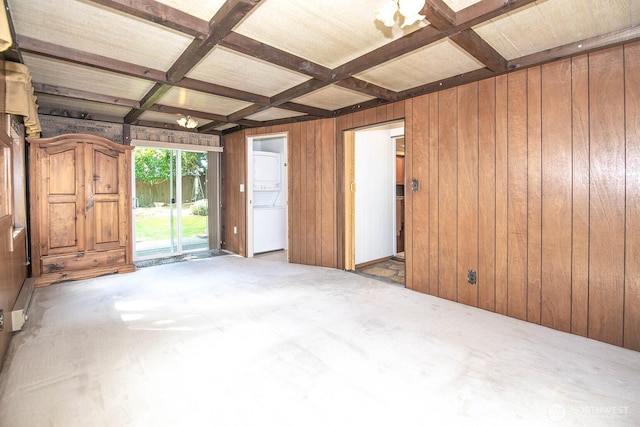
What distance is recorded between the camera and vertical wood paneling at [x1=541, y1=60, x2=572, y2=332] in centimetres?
250

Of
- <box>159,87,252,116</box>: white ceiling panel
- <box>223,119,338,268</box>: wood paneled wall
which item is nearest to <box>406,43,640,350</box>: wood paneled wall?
<box>223,119,338,268</box>: wood paneled wall

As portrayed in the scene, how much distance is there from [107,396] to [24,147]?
3.61 metres

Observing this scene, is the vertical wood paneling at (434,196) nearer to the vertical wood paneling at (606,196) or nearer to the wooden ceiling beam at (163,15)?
the vertical wood paneling at (606,196)

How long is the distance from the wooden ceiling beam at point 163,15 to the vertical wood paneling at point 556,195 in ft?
8.86

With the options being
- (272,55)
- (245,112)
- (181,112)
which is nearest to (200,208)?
(181,112)

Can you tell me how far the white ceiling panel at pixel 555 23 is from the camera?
6.32 ft

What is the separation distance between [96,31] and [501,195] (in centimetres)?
354

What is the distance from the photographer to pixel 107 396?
172 centimetres

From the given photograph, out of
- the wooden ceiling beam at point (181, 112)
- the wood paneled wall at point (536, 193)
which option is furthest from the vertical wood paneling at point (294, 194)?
the wood paneled wall at point (536, 193)

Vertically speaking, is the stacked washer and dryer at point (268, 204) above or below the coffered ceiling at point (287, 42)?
below

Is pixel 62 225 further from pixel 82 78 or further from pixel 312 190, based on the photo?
pixel 312 190

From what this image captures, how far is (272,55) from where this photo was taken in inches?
99.3

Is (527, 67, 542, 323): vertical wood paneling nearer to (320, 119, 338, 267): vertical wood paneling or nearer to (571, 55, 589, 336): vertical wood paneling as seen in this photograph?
(571, 55, 589, 336): vertical wood paneling

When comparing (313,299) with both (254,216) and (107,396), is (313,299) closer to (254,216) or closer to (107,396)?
(107,396)
